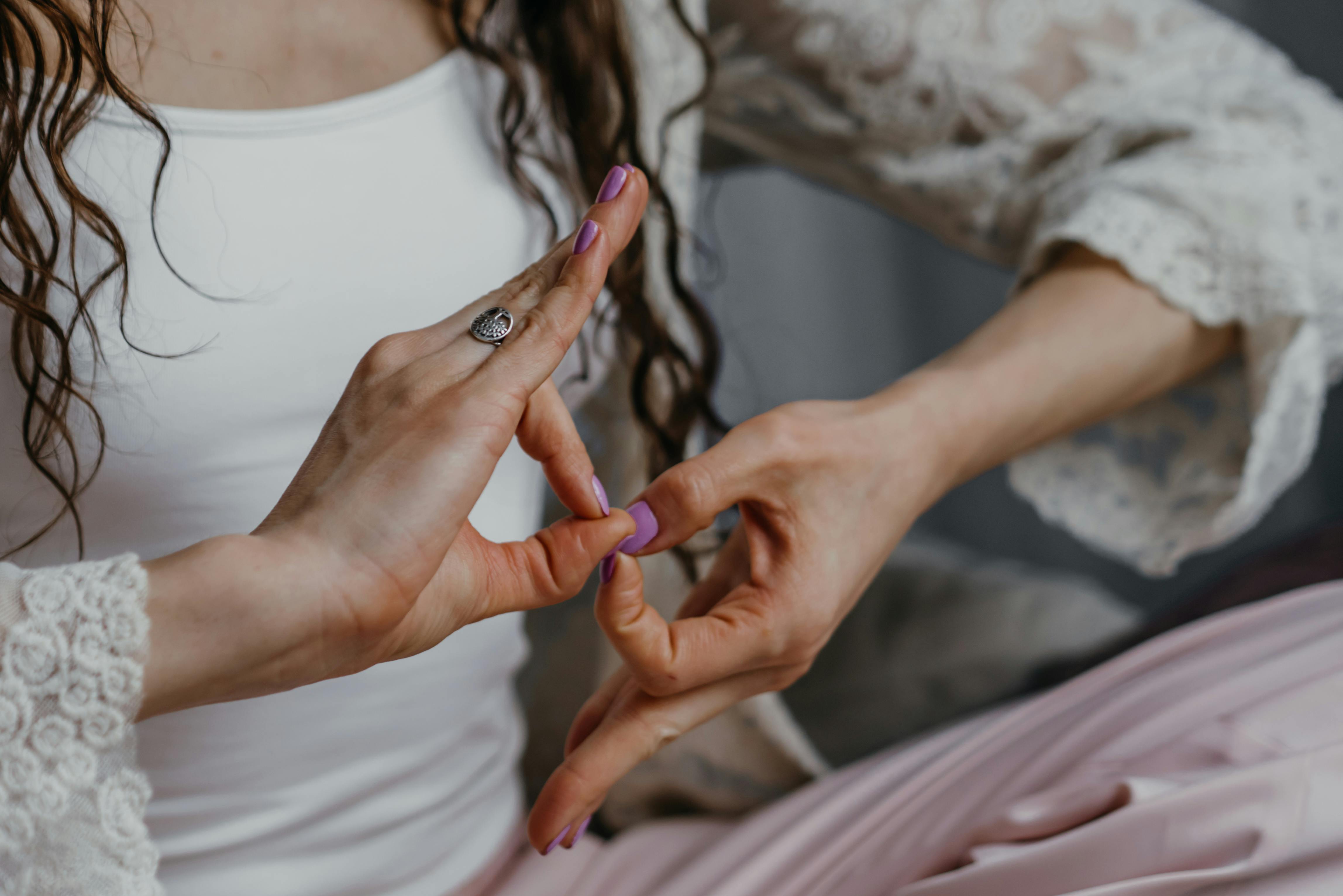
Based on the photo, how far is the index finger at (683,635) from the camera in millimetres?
460

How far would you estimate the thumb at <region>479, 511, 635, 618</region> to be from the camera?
0.44 meters

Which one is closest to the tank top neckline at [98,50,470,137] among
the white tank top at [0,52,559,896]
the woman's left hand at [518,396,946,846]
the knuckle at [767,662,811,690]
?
the white tank top at [0,52,559,896]

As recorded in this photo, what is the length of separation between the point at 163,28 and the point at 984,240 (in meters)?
0.65

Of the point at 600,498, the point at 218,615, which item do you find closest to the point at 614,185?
the point at 600,498

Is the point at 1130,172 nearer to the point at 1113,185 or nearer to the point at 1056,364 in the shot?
the point at 1113,185

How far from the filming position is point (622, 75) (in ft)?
2.25

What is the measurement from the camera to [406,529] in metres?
0.35

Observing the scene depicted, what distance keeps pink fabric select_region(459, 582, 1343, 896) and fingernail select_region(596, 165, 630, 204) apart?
0.38m

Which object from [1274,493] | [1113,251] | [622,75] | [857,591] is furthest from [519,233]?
[1274,493]

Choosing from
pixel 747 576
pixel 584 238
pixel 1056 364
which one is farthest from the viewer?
pixel 1056 364

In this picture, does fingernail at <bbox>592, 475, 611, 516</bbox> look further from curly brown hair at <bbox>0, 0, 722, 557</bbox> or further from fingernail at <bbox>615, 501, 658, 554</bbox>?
curly brown hair at <bbox>0, 0, 722, 557</bbox>

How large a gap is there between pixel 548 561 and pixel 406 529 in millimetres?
110

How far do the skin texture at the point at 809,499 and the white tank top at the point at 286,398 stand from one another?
14cm

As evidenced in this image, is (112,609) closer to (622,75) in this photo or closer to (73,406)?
(73,406)
